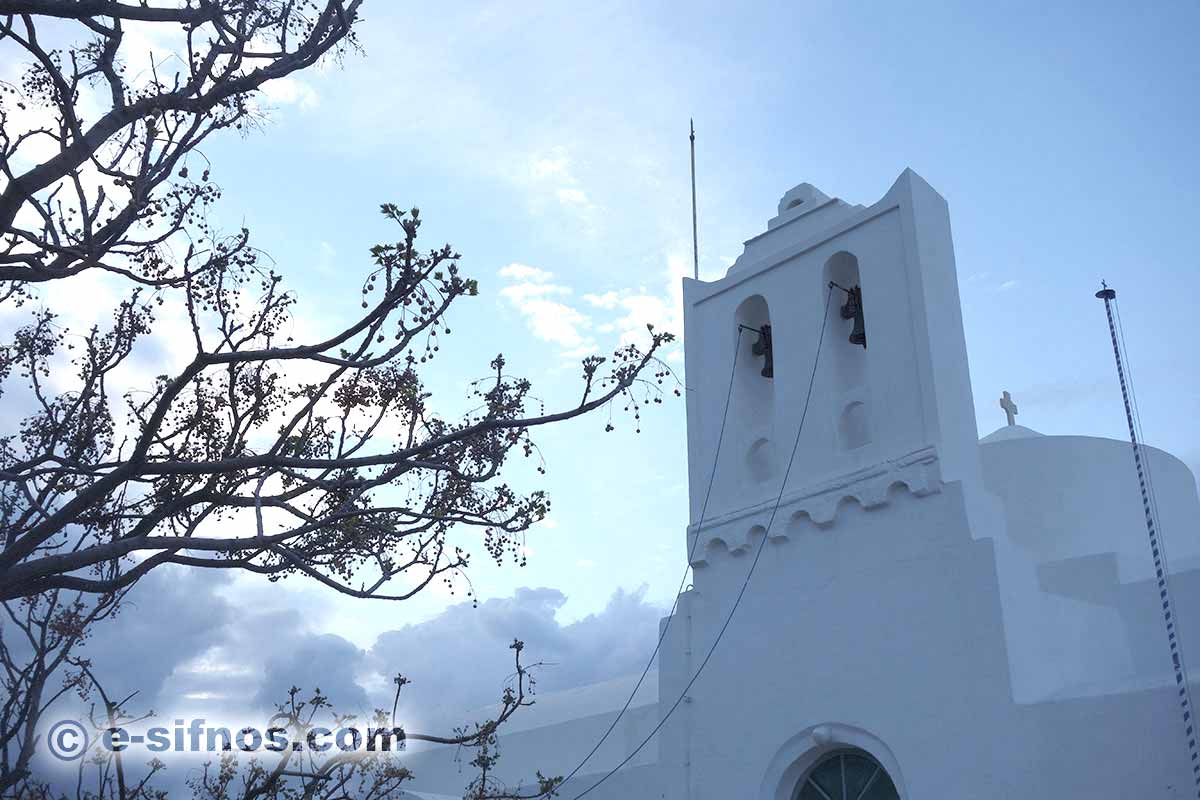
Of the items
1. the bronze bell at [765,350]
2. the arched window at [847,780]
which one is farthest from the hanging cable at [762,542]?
the arched window at [847,780]

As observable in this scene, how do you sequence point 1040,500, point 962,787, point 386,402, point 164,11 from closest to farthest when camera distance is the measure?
point 164,11 → point 386,402 → point 962,787 → point 1040,500

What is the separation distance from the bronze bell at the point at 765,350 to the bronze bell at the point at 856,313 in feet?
3.12

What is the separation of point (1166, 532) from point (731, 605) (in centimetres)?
546

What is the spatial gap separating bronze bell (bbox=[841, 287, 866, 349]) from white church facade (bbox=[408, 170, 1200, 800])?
0.08ft

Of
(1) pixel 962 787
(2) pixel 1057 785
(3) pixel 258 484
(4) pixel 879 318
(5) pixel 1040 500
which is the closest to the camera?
(3) pixel 258 484

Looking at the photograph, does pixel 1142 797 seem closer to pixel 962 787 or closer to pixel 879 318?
pixel 962 787

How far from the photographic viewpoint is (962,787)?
9094 millimetres

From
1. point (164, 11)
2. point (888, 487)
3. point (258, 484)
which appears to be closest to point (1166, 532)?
point (888, 487)

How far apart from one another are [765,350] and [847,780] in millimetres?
4638

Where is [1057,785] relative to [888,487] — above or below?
below

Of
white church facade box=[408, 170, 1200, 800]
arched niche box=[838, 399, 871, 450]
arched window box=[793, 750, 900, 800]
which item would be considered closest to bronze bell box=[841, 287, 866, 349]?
white church facade box=[408, 170, 1200, 800]

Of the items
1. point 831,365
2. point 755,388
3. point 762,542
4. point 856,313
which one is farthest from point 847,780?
point 856,313

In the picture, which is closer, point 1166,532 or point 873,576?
point 873,576

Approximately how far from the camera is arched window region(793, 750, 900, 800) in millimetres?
9809
